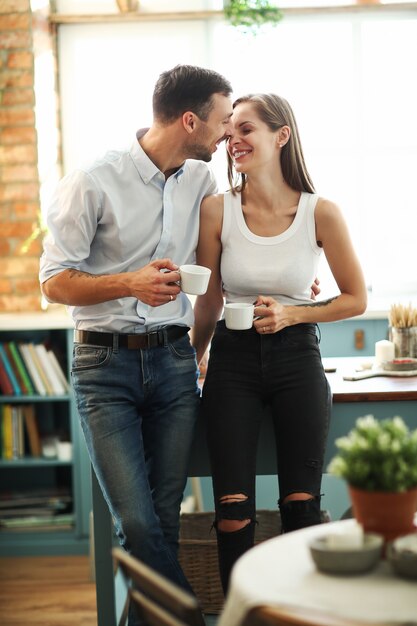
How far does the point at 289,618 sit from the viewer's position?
3.99 feet

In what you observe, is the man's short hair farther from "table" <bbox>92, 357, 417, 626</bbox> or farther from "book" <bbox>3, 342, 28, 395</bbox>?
"book" <bbox>3, 342, 28, 395</bbox>

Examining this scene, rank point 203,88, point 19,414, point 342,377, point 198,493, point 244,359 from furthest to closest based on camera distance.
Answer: point 19,414 < point 198,493 < point 342,377 < point 203,88 < point 244,359

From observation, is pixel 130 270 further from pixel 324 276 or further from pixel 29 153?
pixel 324 276

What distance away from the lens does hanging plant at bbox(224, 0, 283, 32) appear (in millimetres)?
4441

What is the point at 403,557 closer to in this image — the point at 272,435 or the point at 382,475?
the point at 382,475

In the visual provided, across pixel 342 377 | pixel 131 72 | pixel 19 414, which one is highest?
pixel 131 72

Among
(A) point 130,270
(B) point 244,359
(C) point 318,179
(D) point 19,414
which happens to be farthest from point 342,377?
(C) point 318,179

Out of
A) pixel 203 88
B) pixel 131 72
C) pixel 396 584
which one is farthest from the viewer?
pixel 131 72

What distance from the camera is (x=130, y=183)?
2.40 m

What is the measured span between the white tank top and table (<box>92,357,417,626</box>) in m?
0.31

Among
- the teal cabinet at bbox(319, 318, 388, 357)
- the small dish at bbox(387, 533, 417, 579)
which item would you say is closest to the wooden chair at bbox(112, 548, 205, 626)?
the small dish at bbox(387, 533, 417, 579)

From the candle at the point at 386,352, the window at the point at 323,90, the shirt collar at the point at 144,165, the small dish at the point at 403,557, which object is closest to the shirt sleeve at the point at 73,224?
the shirt collar at the point at 144,165

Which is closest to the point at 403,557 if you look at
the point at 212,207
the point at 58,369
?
the point at 212,207

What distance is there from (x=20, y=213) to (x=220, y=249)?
1.89 m
